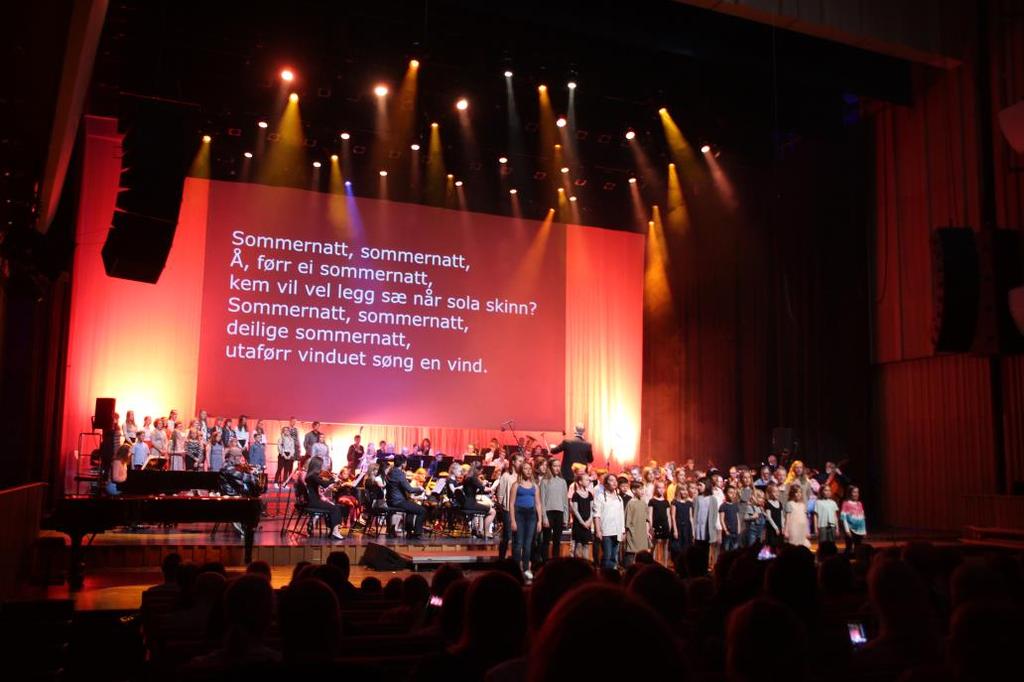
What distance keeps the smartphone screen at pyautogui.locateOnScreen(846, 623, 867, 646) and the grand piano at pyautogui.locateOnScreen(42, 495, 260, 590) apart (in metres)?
7.15

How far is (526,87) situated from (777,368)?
25.9 feet

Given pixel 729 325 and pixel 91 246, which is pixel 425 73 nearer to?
pixel 91 246

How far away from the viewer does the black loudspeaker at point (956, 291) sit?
1195 centimetres

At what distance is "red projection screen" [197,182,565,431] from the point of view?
1728 centimetres

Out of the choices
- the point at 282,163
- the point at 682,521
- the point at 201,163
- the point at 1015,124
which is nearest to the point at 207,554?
the point at 682,521

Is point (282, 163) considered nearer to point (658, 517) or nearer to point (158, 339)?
point (158, 339)

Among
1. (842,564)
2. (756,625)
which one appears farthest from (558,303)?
(756,625)

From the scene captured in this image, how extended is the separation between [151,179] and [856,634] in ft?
25.3

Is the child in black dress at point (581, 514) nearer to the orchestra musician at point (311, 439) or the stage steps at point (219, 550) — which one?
the stage steps at point (219, 550)

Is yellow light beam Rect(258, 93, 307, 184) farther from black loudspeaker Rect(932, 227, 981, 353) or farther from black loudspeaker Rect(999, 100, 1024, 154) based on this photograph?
black loudspeaker Rect(999, 100, 1024, 154)

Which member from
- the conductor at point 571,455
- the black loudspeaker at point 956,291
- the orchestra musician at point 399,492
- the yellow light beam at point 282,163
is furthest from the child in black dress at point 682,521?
the yellow light beam at point 282,163

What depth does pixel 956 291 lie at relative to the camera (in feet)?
39.5

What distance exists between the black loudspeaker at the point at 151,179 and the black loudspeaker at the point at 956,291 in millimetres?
9517

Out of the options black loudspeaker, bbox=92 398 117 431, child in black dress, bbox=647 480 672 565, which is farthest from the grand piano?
child in black dress, bbox=647 480 672 565
